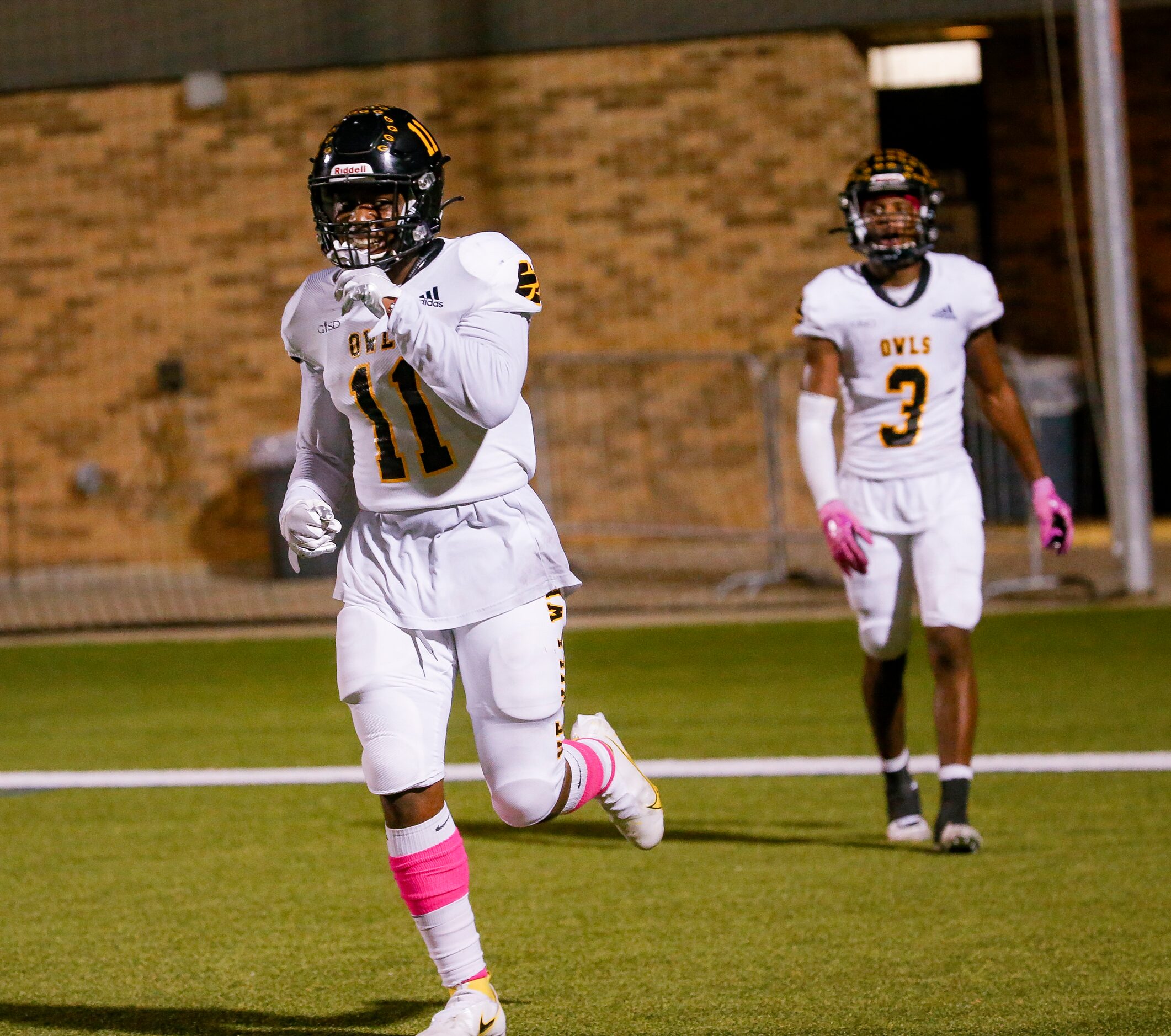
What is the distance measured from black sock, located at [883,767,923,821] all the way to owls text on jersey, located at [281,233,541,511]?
212 cm

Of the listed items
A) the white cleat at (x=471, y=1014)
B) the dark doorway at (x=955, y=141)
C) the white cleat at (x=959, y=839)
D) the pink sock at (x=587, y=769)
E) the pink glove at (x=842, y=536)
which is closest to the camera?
the white cleat at (x=471, y=1014)

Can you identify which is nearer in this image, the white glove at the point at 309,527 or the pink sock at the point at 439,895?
the pink sock at the point at 439,895

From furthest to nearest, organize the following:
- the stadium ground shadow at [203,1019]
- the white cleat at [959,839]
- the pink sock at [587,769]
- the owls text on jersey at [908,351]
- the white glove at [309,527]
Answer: the owls text on jersey at [908,351] < the white cleat at [959,839] < the pink sock at [587,769] < the stadium ground shadow at [203,1019] < the white glove at [309,527]

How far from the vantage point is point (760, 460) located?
12.8 meters

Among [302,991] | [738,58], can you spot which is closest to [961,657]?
[302,991]

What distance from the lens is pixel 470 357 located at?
3547 millimetres

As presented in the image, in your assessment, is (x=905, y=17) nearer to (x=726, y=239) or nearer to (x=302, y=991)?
(x=726, y=239)

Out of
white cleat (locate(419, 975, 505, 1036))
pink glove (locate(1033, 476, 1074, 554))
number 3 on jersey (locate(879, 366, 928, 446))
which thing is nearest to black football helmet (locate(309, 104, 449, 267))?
white cleat (locate(419, 975, 505, 1036))

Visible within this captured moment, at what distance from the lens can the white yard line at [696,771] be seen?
6.41 meters

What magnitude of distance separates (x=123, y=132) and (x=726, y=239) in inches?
180

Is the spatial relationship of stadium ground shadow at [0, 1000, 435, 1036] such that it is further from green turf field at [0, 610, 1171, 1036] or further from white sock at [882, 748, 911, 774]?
white sock at [882, 748, 911, 774]

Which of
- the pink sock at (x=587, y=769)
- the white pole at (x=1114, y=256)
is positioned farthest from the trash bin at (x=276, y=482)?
the pink sock at (x=587, y=769)

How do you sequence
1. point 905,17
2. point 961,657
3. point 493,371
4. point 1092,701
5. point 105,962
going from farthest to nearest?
1. point 905,17
2. point 1092,701
3. point 961,657
4. point 105,962
5. point 493,371

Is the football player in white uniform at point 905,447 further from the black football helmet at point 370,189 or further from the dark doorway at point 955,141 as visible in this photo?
the dark doorway at point 955,141
